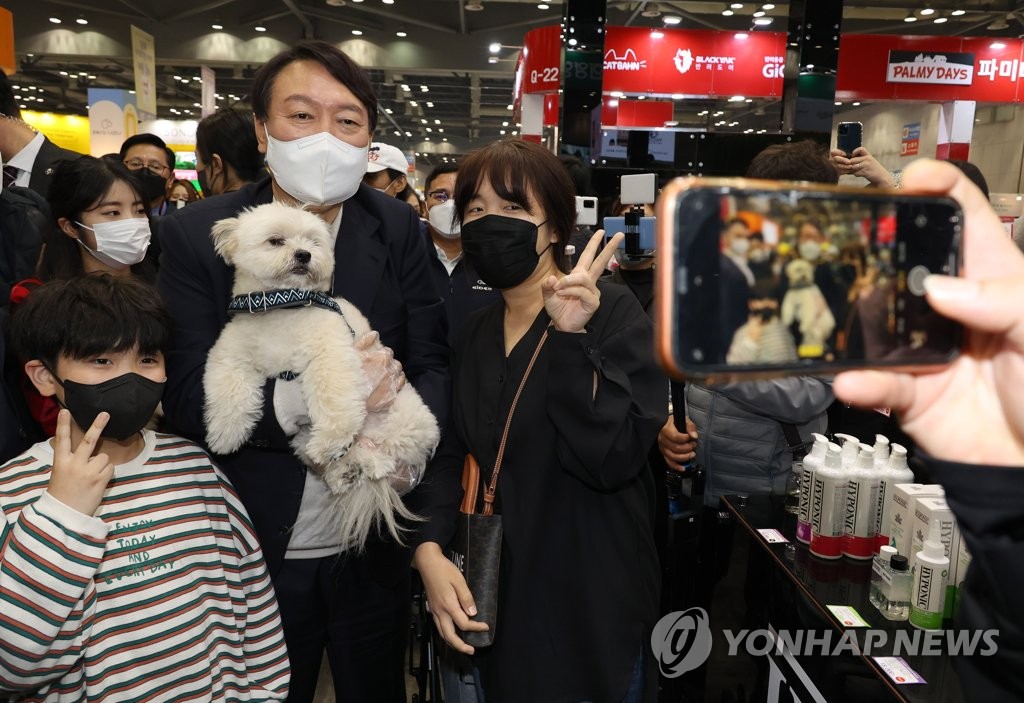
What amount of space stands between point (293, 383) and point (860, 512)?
1.43 metres

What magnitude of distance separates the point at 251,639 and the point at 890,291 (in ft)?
4.92

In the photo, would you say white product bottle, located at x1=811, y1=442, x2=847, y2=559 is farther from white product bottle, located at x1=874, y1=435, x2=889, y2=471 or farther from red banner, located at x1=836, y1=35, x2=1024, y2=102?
red banner, located at x1=836, y1=35, x2=1024, y2=102

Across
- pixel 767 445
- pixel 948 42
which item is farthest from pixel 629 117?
pixel 767 445

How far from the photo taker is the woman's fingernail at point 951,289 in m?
0.72

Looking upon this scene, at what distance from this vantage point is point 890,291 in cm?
76

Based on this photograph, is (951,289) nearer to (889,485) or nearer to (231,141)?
(889,485)

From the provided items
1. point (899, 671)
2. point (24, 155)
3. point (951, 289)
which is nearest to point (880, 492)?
point (899, 671)

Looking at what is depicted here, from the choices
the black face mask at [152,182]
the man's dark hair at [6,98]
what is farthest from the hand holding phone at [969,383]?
the black face mask at [152,182]

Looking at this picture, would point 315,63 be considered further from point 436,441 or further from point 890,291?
point 890,291

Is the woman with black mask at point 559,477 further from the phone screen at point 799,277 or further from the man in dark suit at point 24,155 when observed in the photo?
the man in dark suit at point 24,155

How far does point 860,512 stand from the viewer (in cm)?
176

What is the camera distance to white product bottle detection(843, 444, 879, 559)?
5.77 ft

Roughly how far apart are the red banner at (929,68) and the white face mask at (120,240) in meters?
10.1

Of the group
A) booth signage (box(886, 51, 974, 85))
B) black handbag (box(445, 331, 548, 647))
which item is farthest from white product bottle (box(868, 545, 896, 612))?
booth signage (box(886, 51, 974, 85))
